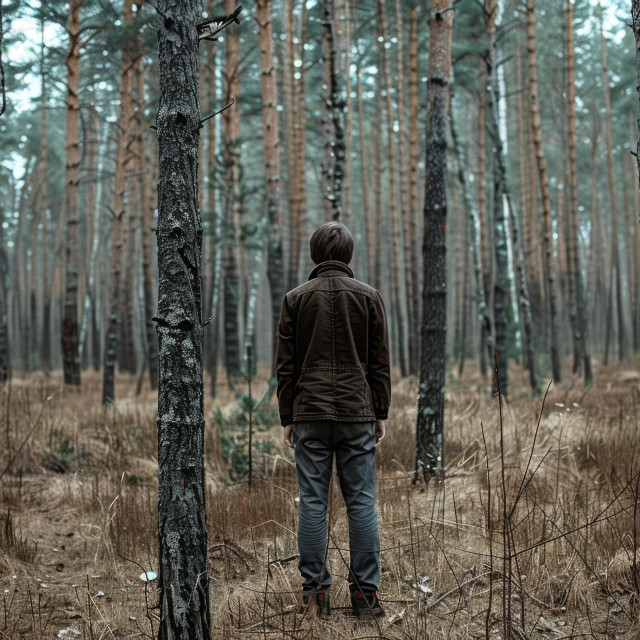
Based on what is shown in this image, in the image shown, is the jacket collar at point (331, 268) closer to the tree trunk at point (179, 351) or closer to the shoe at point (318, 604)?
the tree trunk at point (179, 351)

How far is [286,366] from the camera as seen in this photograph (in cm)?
305

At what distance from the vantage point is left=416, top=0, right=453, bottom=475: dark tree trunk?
16.5ft

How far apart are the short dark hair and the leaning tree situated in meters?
0.79

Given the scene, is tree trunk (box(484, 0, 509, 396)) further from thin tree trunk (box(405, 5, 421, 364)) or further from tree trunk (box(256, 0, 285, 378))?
tree trunk (box(256, 0, 285, 378))

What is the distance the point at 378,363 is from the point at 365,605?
1197 mm

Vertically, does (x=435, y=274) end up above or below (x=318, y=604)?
above

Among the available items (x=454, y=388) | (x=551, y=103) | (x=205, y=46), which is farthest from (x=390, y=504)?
(x=551, y=103)

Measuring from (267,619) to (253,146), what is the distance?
90.4 ft

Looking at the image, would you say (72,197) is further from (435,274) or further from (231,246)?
(435,274)

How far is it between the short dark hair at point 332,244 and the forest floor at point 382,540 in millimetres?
1328

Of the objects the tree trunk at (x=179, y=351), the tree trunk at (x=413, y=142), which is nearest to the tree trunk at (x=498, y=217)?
the tree trunk at (x=413, y=142)

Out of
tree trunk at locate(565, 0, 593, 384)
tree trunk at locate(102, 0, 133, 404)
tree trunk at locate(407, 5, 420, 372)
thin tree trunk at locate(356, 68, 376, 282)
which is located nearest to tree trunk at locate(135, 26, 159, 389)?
tree trunk at locate(102, 0, 133, 404)

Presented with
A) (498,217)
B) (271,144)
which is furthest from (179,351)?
(498,217)

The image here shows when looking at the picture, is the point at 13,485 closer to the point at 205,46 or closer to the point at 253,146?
the point at 205,46
